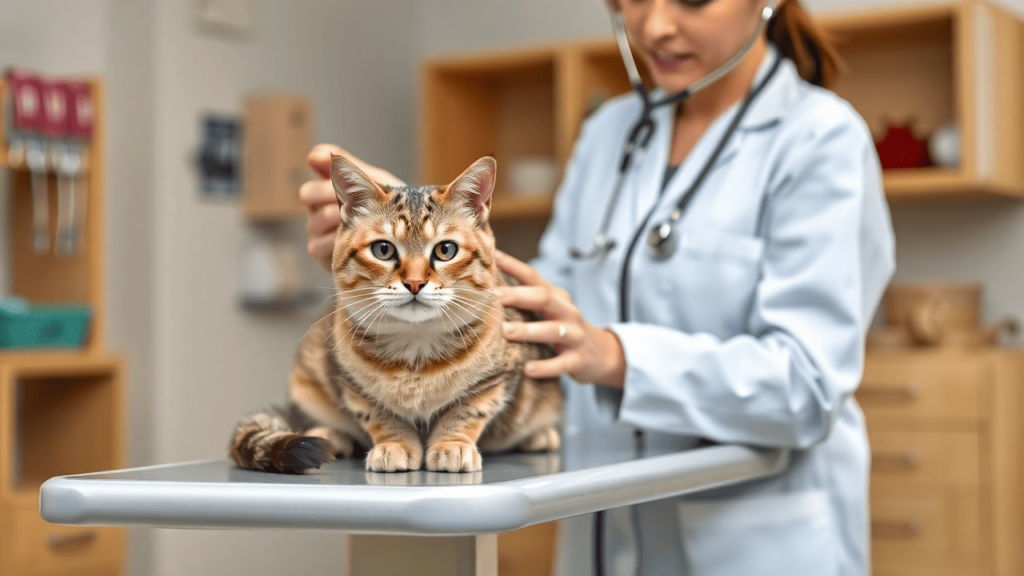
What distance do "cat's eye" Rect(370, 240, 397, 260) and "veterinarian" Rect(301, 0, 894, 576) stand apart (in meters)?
0.14

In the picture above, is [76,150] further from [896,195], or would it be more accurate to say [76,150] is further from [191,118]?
[896,195]

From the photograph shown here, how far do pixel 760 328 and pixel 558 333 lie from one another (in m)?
0.34

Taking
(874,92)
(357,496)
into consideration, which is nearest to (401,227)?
(357,496)

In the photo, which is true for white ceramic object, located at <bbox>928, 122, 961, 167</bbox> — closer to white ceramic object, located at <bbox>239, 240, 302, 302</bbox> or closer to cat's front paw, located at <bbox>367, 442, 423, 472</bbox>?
white ceramic object, located at <bbox>239, 240, 302, 302</bbox>

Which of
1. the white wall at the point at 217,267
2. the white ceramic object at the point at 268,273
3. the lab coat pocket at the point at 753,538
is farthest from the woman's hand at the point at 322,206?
the white ceramic object at the point at 268,273

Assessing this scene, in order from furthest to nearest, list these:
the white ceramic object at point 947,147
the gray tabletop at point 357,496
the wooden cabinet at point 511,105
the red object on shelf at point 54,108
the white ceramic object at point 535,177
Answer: the white ceramic object at point 535,177, the wooden cabinet at point 511,105, the white ceramic object at point 947,147, the red object on shelf at point 54,108, the gray tabletop at point 357,496

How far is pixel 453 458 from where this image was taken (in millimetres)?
812

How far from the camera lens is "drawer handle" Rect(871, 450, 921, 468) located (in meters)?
2.59

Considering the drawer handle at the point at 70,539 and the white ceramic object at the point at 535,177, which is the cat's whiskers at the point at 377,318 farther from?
the white ceramic object at the point at 535,177

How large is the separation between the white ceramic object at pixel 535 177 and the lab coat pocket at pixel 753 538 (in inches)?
84.3

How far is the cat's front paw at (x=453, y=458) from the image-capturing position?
2.65 feet

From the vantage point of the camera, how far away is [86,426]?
2.54m

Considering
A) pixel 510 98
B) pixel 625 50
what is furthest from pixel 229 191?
pixel 625 50

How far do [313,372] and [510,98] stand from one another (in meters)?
2.85
